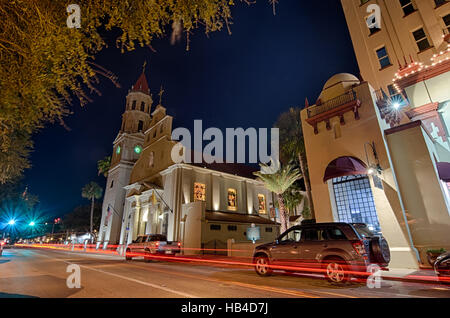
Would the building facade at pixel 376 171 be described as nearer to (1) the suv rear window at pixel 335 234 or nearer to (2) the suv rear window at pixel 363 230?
(2) the suv rear window at pixel 363 230

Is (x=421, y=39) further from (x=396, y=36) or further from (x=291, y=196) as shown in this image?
(x=291, y=196)

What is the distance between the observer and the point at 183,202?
81.3ft

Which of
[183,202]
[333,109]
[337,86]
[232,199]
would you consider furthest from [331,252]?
[232,199]

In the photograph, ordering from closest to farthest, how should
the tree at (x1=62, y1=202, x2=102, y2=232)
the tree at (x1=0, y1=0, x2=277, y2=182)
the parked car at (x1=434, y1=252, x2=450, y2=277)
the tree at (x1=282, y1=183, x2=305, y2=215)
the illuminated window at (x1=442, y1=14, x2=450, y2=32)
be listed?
1. the tree at (x1=0, y1=0, x2=277, y2=182)
2. the parked car at (x1=434, y1=252, x2=450, y2=277)
3. the illuminated window at (x1=442, y1=14, x2=450, y2=32)
4. the tree at (x1=282, y1=183, x2=305, y2=215)
5. the tree at (x1=62, y1=202, x2=102, y2=232)

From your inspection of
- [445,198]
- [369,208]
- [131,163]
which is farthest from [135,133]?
[445,198]

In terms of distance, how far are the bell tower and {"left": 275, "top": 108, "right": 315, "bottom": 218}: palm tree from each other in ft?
90.6

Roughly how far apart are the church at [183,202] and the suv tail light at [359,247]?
1687 cm

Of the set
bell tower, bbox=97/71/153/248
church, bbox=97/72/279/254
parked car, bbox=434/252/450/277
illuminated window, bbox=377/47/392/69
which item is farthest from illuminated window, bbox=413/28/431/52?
bell tower, bbox=97/71/153/248

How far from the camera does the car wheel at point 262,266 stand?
8.58m

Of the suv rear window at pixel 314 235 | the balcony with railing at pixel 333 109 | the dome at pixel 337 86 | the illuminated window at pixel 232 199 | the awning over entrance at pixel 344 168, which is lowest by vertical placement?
the suv rear window at pixel 314 235

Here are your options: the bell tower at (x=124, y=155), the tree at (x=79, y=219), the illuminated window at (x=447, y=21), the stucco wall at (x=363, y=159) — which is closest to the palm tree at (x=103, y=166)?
the bell tower at (x=124, y=155)

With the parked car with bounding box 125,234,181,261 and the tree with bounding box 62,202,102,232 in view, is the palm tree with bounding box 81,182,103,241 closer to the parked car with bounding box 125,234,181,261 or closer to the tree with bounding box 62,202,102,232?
the tree with bounding box 62,202,102,232

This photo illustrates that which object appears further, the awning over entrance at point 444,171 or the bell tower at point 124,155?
the bell tower at point 124,155

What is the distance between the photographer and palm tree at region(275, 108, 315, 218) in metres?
20.3
